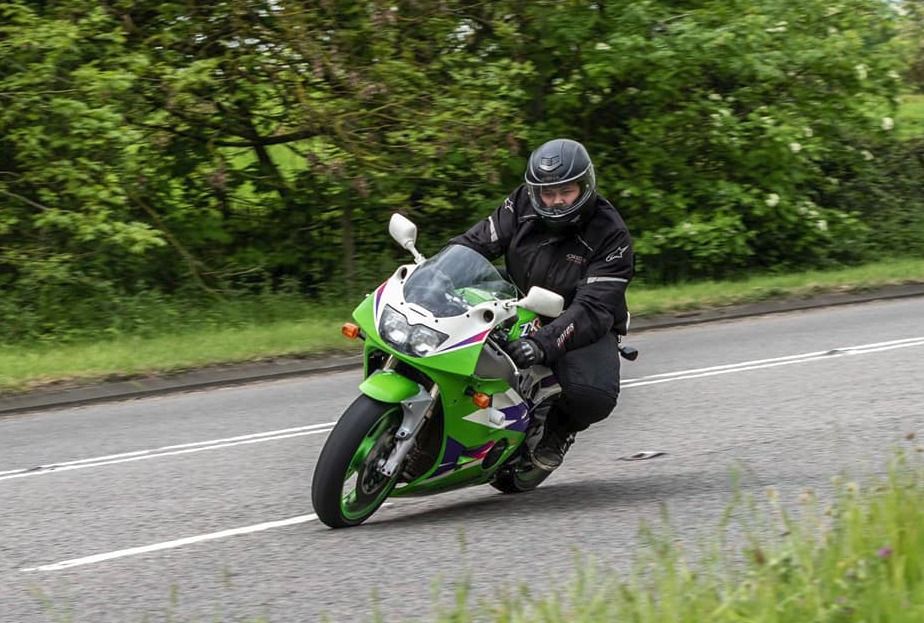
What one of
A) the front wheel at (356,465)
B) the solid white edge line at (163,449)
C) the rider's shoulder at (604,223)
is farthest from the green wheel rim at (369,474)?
the solid white edge line at (163,449)

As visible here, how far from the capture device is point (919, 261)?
1861 cm

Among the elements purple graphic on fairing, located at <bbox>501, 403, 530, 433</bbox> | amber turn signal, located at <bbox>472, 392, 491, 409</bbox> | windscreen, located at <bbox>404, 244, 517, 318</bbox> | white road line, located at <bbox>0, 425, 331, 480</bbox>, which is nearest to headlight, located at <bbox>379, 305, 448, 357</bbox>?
windscreen, located at <bbox>404, 244, 517, 318</bbox>

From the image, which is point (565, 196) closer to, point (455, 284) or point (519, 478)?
point (455, 284)

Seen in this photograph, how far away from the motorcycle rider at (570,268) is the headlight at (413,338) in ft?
1.42

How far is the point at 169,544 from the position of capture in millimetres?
6645

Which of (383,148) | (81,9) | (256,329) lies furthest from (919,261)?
(81,9)

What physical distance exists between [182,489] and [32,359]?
499 centimetres

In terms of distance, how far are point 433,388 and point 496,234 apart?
1.22m

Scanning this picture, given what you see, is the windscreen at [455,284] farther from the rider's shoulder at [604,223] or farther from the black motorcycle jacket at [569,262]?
the rider's shoulder at [604,223]

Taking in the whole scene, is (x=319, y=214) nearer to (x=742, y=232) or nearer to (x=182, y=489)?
(x=742, y=232)

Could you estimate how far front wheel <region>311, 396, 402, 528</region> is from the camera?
6.34 meters

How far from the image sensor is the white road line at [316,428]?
28.3 feet

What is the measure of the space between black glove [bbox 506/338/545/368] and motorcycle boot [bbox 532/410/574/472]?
2.48 ft

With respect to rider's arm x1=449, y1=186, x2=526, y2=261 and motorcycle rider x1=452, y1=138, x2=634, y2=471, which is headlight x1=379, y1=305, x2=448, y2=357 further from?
rider's arm x1=449, y1=186, x2=526, y2=261
